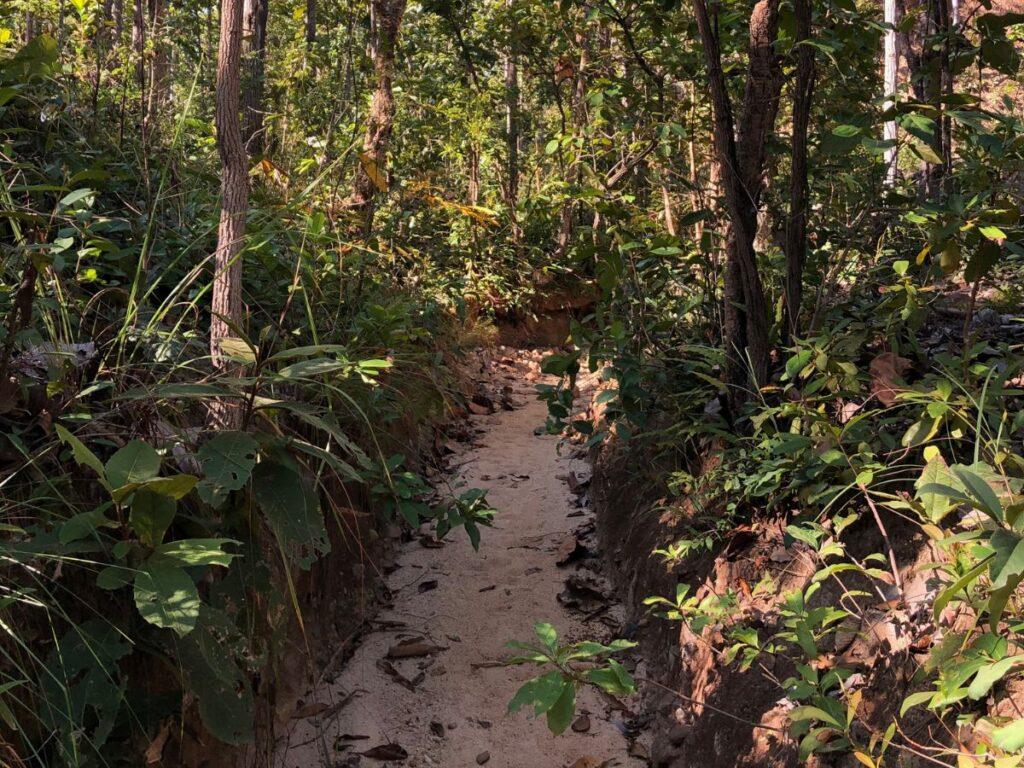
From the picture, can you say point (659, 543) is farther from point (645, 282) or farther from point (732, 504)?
point (645, 282)

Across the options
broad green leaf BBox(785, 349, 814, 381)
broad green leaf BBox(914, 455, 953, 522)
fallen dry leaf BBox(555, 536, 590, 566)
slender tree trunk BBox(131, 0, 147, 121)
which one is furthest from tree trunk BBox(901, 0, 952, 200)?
slender tree trunk BBox(131, 0, 147, 121)

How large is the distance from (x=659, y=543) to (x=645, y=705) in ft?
2.11

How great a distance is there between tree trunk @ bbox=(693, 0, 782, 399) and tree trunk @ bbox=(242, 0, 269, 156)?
12.2 feet

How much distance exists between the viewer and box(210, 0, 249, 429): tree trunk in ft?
7.95

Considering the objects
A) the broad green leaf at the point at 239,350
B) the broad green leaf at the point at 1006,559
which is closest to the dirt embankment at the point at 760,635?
the broad green leaf at the point at 1006,559

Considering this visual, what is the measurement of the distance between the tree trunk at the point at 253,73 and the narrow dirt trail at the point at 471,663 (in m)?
3.36

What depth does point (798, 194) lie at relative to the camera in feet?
11.2

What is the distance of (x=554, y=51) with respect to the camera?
7.95 m

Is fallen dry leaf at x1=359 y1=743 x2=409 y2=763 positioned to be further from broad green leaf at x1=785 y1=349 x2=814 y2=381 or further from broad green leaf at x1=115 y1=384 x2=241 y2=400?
broad green leaf at x1=785 y1=349 x2=814 y2=381

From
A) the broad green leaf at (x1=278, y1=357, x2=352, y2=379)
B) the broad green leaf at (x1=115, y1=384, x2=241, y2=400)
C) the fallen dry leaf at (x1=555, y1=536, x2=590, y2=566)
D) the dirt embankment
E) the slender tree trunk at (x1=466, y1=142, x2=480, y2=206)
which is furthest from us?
the slender tree trunk at (x1=466, y1=142, x2=480, y2=206)

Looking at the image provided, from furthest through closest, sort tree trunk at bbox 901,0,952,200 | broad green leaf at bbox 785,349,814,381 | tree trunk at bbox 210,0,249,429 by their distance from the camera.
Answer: tree trunk at bbox 901,0,952,200 → broad green leaf at bbox 785,349,814,381 → tree trunk at bbox 210,0,249,429

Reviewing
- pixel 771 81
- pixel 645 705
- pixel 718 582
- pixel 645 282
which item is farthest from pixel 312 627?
pixel 771 81

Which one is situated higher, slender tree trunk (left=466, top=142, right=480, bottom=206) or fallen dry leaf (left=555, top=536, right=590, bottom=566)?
slender tree trunk (left=466, top=142, right=480, bottom=206)

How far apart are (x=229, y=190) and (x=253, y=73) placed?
5.45 meters
